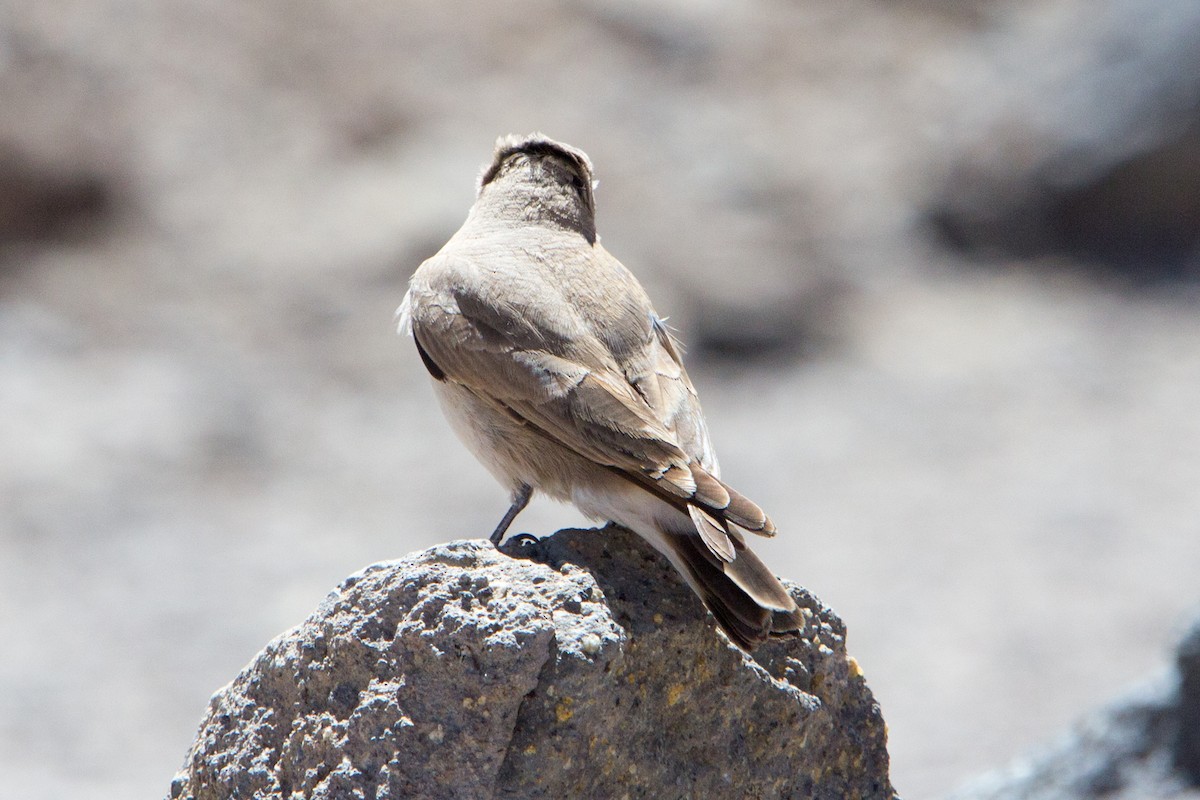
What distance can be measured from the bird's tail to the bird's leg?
0.75m

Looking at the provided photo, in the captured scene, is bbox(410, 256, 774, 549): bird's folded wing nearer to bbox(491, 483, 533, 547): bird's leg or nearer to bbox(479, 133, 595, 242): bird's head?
bbox(491, 483, 533, 547): bird's leg

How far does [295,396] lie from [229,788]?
10.6m

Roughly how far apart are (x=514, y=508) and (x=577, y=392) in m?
0.45

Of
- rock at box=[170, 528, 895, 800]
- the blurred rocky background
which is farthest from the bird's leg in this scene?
the blurred rocky background

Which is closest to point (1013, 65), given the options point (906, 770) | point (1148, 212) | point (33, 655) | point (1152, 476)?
point (1148, 212)

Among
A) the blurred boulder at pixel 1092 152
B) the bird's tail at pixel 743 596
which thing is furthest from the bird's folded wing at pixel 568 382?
the blurred boulder at pixel 1092 152

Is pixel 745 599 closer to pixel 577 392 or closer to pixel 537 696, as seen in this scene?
pixel 537 696

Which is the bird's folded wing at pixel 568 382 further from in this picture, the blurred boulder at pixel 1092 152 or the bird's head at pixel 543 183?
the blurred boulder at pixel 1092 152

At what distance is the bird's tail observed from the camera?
374 centimetres

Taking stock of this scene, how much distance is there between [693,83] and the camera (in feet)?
57.2

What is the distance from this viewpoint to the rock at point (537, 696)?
3.54 meters

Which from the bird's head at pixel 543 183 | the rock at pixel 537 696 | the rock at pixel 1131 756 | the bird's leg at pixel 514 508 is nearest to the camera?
the rock at pixel 537 696

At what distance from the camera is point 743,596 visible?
3.77 m

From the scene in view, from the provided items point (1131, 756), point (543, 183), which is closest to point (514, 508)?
point (543, 183)
